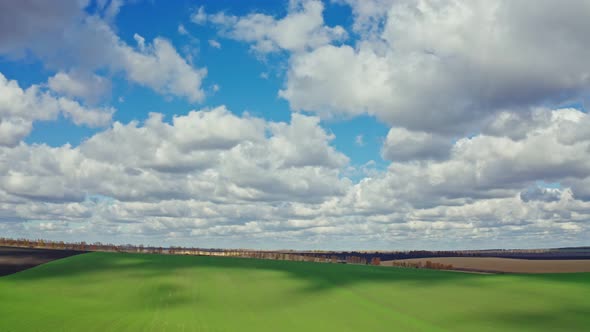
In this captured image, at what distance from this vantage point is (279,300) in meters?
40.9

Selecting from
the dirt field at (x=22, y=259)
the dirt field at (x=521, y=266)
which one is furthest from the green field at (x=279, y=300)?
the dirt field at (x=521, y=266)

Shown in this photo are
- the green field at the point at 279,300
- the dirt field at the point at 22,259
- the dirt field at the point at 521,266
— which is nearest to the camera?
the green field at the point at 279,300

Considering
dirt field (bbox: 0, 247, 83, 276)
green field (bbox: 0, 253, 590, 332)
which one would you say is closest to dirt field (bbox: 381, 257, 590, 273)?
green field (bbox: 0, 253, 590, 332)

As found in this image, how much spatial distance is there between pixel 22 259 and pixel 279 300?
4582 cm

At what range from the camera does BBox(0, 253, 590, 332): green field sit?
1243 inches

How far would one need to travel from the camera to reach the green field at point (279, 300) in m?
31.6

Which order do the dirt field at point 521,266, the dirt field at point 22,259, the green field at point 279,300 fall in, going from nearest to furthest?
the green field at point 279,300, the dirt field at point 22,259, the dirt field at point 521,266

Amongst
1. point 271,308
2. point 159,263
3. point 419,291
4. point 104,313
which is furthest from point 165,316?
point 159,263

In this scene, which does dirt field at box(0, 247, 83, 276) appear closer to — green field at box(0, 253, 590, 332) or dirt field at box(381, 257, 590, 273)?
green field at box(0, 253, 590, 332)

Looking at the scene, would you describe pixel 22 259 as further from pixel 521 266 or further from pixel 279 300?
pixel 521 266

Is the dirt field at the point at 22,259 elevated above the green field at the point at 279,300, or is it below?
above

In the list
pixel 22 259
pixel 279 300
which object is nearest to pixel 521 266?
pixel 279 300

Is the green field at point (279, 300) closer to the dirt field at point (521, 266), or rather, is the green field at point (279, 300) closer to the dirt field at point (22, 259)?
the dirt field at point (22, 259)

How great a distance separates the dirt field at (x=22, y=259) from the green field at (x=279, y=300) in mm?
2810
